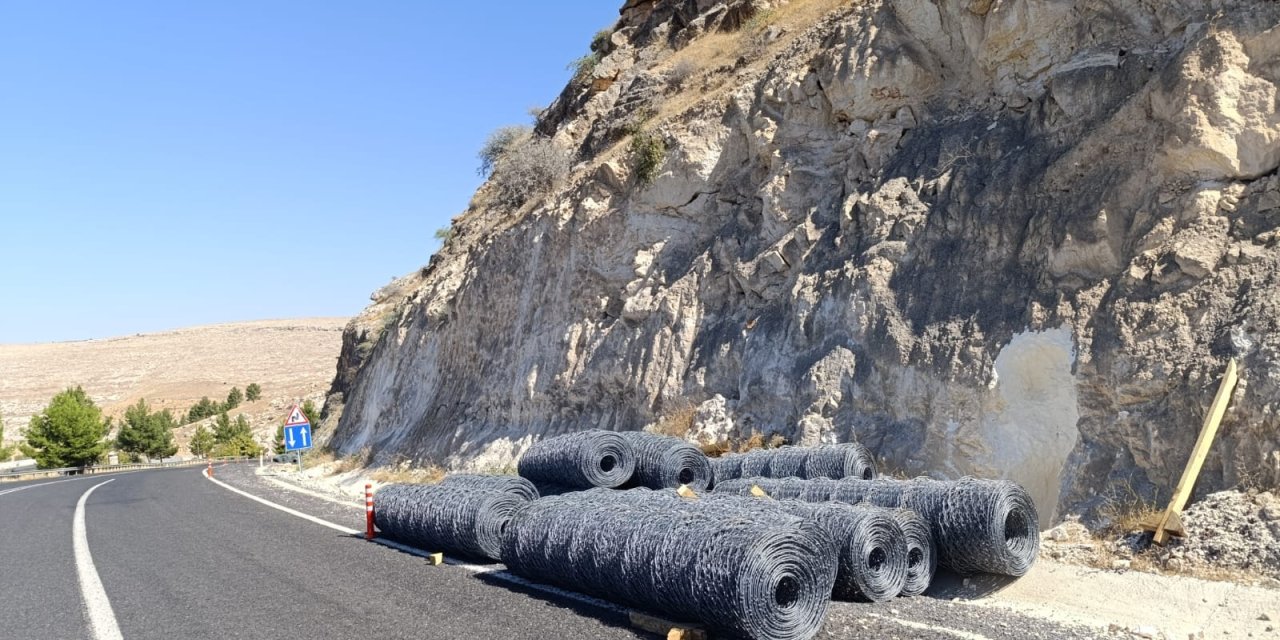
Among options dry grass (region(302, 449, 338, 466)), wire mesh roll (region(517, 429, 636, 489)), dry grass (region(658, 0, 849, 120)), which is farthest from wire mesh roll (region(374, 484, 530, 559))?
dry grass (region(302, 449, 338, 466))

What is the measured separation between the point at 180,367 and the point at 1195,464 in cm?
13588

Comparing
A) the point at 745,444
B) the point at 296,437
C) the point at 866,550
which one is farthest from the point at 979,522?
the point at 296,437

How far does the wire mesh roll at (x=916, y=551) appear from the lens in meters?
7.70

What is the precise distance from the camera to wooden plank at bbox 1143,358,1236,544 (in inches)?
296

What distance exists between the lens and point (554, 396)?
19250mm

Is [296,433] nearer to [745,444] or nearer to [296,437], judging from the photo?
[296,437]

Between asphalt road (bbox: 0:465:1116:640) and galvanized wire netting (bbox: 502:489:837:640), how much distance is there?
1.04 feet

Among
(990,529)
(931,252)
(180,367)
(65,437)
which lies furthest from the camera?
(180,367)

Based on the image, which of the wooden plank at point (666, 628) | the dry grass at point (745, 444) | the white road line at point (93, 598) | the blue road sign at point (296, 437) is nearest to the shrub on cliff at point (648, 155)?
the dry grass at point (745, 444)

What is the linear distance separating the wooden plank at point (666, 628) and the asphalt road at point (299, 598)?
0.12 m

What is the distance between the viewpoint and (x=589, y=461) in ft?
35.8

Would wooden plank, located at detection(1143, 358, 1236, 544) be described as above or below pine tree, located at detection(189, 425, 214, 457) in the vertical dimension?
above

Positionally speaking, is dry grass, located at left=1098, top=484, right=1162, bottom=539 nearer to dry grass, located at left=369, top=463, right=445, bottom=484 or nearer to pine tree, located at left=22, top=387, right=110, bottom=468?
dry grass, located at left=369, top=463, right=445, bottom=484

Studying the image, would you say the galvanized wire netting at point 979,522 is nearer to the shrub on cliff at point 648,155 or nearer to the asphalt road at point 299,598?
the asphalt road at point 299,598
